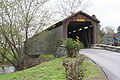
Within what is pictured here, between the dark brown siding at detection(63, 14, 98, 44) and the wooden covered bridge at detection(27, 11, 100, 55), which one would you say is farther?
the dark brown siding at detection(63, 14, 98, 44)

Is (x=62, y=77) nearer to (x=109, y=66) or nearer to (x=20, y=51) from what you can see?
(x=109, y=66)

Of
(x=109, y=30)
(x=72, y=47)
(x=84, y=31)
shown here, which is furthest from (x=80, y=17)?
(x=109, y=30)

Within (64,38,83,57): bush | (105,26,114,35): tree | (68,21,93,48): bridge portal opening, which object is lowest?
(64,38,83,57): bush

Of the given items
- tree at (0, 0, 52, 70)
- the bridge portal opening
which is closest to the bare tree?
the bridge portal opening

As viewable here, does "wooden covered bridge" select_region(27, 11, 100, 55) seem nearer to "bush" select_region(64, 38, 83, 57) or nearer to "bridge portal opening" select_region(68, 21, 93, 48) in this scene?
"bridge portal opening" select_region(68, 21, 93, 48)

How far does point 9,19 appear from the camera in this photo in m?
19.5

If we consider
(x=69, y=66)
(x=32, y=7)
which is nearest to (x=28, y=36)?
(x=32, y=7)

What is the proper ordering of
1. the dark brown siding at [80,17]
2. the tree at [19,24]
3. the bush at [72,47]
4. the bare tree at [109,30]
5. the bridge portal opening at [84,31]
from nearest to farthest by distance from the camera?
the bush at [72,47], the tree at [19,24], the dark brown siding at [80,17], the bridge portal opening at [84,31], the bare tree at [109,30]

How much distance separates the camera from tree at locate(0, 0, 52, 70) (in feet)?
62.6

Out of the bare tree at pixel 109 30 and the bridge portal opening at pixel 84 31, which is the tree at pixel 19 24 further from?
the bare tree at pixel 109 30

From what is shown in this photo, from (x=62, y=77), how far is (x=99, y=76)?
148 cm

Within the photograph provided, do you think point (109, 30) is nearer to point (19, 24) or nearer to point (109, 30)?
point (109, 30)

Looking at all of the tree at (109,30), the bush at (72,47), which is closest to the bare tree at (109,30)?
the tree at (109,30)

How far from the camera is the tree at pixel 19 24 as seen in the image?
19078 mm
